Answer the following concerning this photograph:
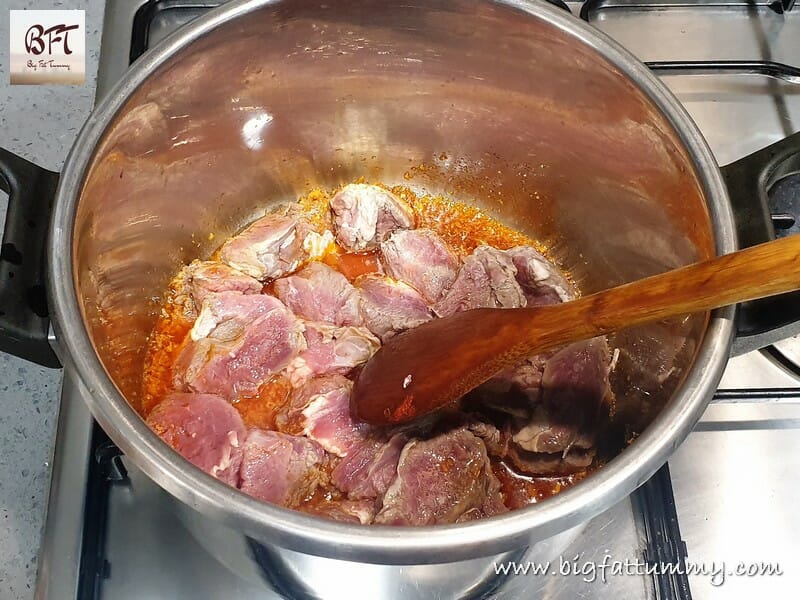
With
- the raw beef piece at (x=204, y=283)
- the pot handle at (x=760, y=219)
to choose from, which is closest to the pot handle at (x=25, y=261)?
the raw beef piece at (x=204, y=283)

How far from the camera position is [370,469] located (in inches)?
46.6

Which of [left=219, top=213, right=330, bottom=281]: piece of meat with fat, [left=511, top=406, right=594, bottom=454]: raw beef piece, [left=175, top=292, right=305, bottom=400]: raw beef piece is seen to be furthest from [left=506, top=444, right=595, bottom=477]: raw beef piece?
[left=219, top=213, right=330, bottom=281]: piece of meat with fat

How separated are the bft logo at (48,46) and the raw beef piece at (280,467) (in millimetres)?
937

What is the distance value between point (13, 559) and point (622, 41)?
150cm

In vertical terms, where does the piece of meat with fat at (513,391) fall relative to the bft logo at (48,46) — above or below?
below

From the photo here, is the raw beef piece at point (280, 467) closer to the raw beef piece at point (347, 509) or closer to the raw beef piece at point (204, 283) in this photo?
the raw beef piece at point (347, 509)

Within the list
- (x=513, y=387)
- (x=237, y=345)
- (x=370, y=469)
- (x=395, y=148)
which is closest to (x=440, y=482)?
(x=370, y=469)

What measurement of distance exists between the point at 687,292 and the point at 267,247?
83cm

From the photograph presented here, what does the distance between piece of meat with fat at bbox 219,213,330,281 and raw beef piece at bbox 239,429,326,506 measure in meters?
0.37

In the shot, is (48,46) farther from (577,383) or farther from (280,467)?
(577,383)

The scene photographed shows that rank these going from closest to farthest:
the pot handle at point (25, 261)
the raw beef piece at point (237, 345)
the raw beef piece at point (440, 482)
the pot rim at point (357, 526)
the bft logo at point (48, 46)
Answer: the pot rim at point (357, 526) < the pot handle at point (25, 261) < the raw beef piece at point (440, 482) < the raw beef piece at point (237, 345) < the bft logo at point (48, 46)

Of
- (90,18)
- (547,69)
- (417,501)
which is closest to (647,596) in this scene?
(417,501)

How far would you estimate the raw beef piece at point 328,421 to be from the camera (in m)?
1.24

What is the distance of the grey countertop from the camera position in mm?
1154
